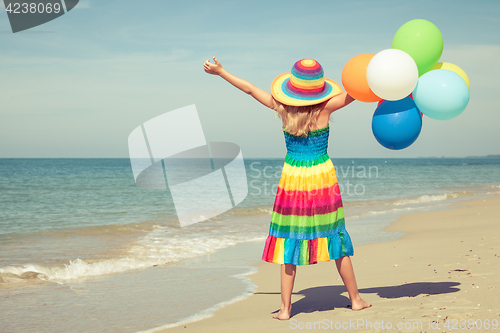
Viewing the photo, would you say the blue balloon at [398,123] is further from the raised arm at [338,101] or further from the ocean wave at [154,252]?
the ocean wave at [154,252]

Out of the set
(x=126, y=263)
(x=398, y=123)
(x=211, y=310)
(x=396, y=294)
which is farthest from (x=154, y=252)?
Result: (x=398, y=123)

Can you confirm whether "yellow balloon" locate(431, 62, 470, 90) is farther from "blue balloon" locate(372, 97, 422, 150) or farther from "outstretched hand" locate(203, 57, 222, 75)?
"outstretched hand" locate(203, 57, 222, 75)

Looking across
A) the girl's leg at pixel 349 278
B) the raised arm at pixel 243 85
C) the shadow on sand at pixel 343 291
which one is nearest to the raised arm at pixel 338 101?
the raised arm at pixel 243 85

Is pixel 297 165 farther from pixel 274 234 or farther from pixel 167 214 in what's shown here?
pixel 167 214

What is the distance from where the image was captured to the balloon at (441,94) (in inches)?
107

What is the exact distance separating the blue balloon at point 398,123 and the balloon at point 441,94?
0.07m

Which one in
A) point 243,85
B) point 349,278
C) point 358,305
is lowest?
point 358,305

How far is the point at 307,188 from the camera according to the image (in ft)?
9.56

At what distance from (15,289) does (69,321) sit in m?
1.56

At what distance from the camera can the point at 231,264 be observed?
217 inches

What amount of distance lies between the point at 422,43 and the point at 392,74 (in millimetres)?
471

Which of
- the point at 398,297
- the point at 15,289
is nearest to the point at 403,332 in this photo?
the point at 398,297

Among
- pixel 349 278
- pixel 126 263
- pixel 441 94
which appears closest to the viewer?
pixel 441 94

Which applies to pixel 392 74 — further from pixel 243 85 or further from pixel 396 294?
pixel 396 294
